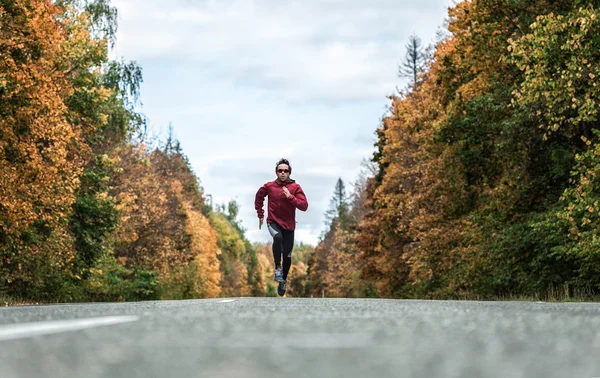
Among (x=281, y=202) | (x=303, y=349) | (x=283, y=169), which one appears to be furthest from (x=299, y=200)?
(x=303, y=349)

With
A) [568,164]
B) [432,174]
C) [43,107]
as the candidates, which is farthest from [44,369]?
[432,174]

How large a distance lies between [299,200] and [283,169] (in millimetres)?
637

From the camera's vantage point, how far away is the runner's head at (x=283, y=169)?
15.1 metres

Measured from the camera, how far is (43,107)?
21.3 m

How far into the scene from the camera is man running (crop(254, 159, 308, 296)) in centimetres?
1520

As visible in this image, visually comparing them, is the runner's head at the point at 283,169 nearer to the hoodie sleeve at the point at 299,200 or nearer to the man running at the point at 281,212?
the man running at the point at 281,212

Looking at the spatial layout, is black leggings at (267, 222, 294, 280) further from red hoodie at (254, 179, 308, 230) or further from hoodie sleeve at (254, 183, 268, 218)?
hoodie sleeve at (254, 183, 268, 218)

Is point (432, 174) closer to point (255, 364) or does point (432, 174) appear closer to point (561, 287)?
point (561, 287)

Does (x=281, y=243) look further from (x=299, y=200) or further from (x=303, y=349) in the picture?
(x=303, y=349)

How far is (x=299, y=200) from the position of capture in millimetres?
15172

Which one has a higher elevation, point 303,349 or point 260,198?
point 260,198

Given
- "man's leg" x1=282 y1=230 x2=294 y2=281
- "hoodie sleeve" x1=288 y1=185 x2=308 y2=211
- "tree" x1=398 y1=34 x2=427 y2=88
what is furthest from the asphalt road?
"tree" x1=398 y1=34 x2=427 y2=88

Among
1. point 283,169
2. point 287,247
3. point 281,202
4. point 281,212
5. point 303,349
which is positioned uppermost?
point 283,169

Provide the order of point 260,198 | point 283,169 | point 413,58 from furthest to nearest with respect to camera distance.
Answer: point 413,58, point 260,198, point 283,169
